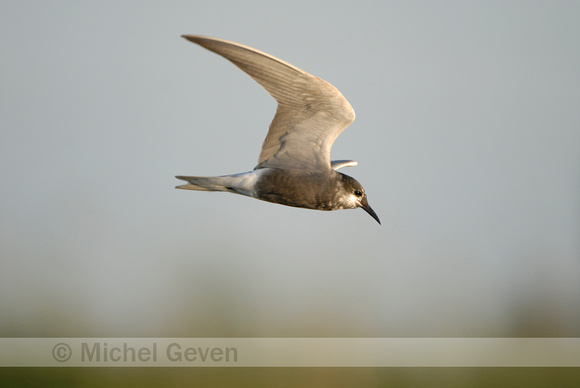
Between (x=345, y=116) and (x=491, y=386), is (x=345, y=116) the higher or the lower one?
the lower one

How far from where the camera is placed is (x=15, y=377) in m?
25.2

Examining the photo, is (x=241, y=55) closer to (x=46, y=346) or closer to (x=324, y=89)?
(x=324, y=89)

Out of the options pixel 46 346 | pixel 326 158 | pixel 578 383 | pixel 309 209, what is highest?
pixel 578 383

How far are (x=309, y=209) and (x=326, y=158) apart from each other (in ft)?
1.90

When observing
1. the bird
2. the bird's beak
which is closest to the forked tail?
the bird

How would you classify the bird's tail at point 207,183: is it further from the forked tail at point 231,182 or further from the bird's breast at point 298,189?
the bird's breast at point 298,189

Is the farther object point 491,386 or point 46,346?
point 491,386

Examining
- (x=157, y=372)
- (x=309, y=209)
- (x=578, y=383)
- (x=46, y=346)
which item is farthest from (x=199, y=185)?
(x=578, y=383)

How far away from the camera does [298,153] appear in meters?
7.33

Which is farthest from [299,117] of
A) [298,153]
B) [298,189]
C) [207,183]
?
[207,183]

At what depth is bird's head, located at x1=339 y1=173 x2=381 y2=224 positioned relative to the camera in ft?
23.9

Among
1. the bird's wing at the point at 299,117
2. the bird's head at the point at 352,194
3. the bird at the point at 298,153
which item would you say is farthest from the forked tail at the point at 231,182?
the bird's head at the point at 352,194

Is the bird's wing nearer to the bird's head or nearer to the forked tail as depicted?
the bird's head

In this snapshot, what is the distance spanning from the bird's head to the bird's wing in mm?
253
